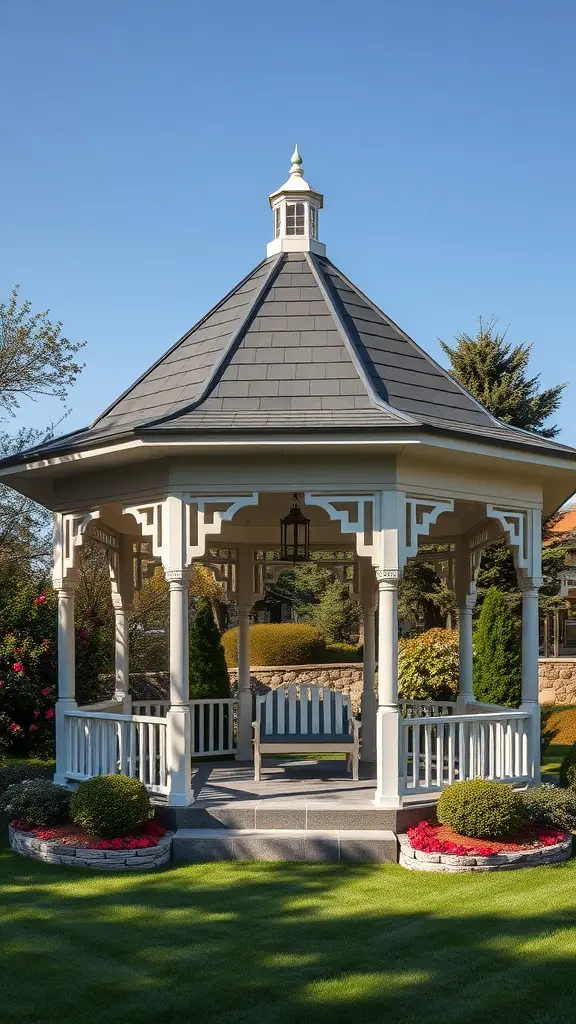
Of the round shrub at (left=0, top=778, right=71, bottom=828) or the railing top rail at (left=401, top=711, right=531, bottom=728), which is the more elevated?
the railing top rail at (left=401, top=711, right=531, bottom=728)

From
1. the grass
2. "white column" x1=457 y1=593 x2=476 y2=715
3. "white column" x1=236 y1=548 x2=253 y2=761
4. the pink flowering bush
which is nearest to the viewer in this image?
the grass

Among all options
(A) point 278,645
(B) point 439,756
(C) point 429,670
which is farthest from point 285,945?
(A) point 278,645

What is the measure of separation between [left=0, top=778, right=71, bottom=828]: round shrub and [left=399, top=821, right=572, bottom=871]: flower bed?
9.69ft

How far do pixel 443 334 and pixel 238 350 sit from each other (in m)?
16.7

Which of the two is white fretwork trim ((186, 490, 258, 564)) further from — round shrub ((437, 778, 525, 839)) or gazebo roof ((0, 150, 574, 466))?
round shrub ((437, 778, 525, 839))

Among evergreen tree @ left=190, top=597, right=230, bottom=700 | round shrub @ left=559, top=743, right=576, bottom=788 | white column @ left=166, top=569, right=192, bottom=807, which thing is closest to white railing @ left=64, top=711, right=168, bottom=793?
white column @ left=166, top=569, right=192, bottom=807

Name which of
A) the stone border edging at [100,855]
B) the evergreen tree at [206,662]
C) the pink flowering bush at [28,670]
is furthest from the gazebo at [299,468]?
the evergreen tree at [206,662]

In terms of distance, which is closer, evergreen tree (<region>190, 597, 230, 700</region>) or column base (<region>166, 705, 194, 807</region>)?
column base (<region>166, 705, 194, 807</region>)

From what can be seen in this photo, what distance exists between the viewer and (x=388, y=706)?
26.3 ft

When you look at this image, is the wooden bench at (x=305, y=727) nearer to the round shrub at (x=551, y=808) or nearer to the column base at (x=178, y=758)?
the column base at (x=178, y=758)

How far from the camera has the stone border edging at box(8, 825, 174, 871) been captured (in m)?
7.45

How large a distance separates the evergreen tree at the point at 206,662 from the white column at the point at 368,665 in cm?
291

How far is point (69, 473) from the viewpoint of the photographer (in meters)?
9.35

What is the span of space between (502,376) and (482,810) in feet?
56.9
